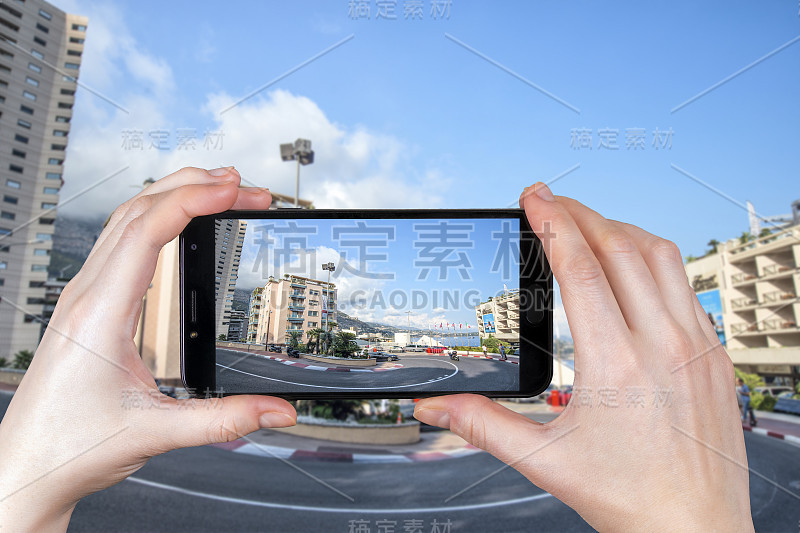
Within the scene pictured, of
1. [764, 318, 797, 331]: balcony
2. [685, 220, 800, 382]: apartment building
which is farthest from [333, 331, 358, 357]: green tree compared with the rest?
[764, 318, 797, 331]: balcony

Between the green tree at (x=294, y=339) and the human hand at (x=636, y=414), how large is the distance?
56 centimetres

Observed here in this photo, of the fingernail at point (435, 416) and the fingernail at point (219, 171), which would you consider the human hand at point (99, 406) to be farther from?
the fingernail at point (435, 416)

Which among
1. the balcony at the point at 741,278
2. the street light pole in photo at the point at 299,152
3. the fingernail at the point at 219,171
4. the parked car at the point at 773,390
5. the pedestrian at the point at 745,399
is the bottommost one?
the parked car at the point at 773,390

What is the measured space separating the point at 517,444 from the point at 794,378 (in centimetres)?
3142

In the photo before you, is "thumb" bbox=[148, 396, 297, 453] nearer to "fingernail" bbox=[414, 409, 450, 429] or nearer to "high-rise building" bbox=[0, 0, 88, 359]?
"fingernail" bbox=[414, 409, 450, 429]

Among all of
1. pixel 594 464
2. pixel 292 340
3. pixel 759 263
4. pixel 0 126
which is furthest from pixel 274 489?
pixel 0 126

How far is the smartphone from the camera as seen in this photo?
43.1 inches

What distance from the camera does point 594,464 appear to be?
730 millimetres

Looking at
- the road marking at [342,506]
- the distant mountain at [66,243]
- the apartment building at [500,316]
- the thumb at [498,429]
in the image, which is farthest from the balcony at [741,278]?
the distant mountain at [66,243]

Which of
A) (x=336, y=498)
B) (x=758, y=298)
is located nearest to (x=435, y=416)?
(x=336, y=498)

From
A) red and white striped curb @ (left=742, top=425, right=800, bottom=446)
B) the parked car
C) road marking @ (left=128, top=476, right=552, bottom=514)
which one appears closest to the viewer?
road marking @ (left=128, top=476, right=552, bottom=514)

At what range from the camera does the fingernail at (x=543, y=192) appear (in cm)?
90

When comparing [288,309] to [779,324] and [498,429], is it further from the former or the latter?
[779,324]

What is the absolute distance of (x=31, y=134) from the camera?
44.8 metres
